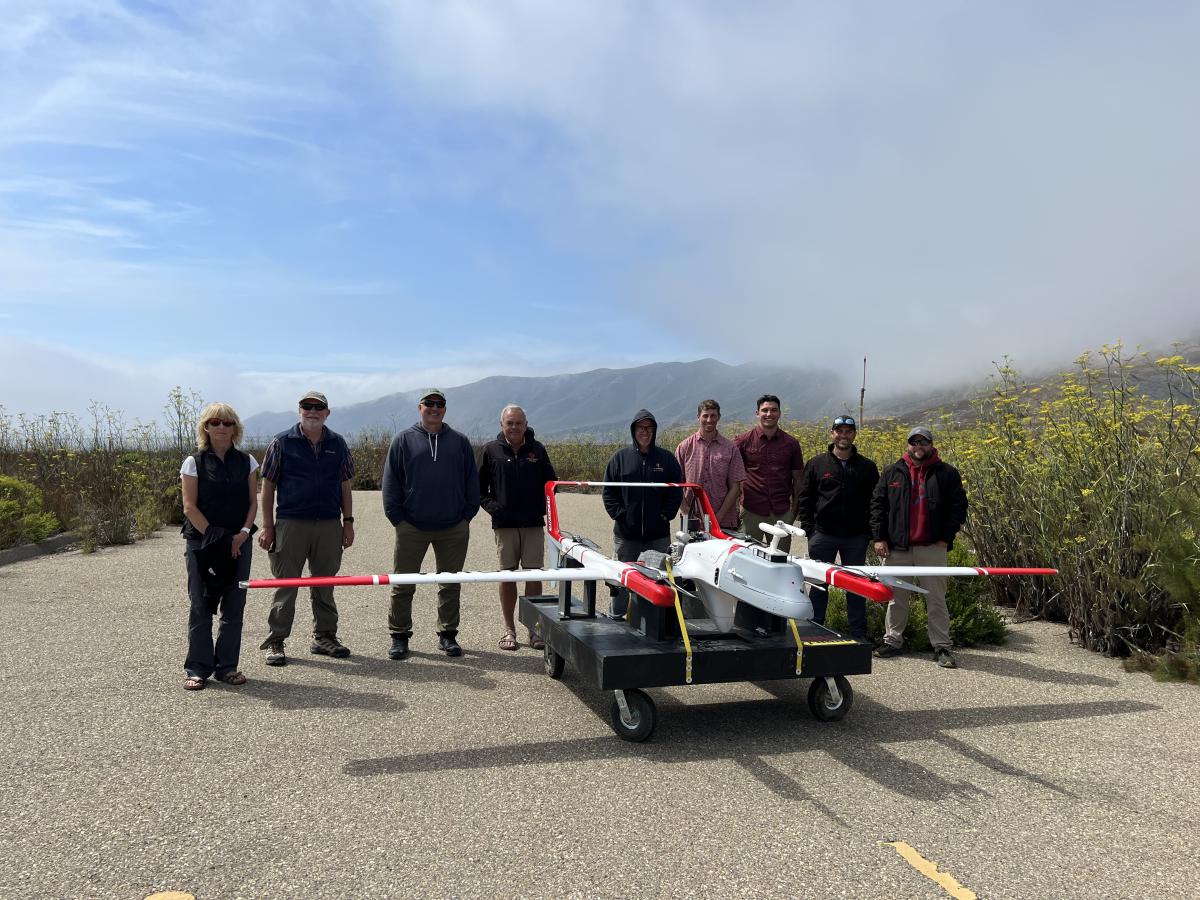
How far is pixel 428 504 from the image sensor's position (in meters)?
6.79

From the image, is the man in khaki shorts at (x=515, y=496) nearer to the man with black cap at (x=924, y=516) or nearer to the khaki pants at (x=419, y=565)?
the khaki pants at (x=419, y=565)

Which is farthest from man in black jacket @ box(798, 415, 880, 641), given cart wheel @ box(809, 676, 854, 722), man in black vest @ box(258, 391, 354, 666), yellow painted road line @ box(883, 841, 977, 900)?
man in black vest @ box(258, 391, 354, 666)

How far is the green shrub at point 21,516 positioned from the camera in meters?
11.8

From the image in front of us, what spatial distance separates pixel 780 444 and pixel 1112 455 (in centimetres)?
290

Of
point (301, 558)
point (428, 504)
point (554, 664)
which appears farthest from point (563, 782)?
point (301, 558)

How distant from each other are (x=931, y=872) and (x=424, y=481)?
4.66 meters

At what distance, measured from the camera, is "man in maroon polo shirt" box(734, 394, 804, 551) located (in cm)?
757

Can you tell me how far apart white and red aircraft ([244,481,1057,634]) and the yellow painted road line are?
1.23 metres

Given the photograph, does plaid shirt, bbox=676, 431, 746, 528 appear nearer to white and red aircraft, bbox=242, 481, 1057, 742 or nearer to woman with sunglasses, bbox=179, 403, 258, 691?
white and red aircraft, bbox=242, 481, 1057, 742

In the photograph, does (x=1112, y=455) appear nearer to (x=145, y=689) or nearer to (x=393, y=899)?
(x=393, y=899)

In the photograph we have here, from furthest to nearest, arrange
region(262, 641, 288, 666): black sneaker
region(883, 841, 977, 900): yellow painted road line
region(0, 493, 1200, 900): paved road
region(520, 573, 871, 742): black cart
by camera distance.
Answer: region(262, 641, 288, 666): black sneaker → region(520, 573, 871, 742): black cart → region(0, 493, 1200, 900): paved road → region(883, 841, 977, 900): yellow painted road line

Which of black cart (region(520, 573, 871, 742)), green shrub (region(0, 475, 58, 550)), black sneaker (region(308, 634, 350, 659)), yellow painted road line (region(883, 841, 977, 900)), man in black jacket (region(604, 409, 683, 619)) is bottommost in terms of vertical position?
yellow painted road line (region(883, 841, 977, 900))

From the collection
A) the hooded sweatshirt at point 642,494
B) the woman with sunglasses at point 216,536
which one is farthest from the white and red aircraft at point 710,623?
the hooded sweatshirt at point 642,494

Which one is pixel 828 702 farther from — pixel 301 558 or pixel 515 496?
pixel 301 558
